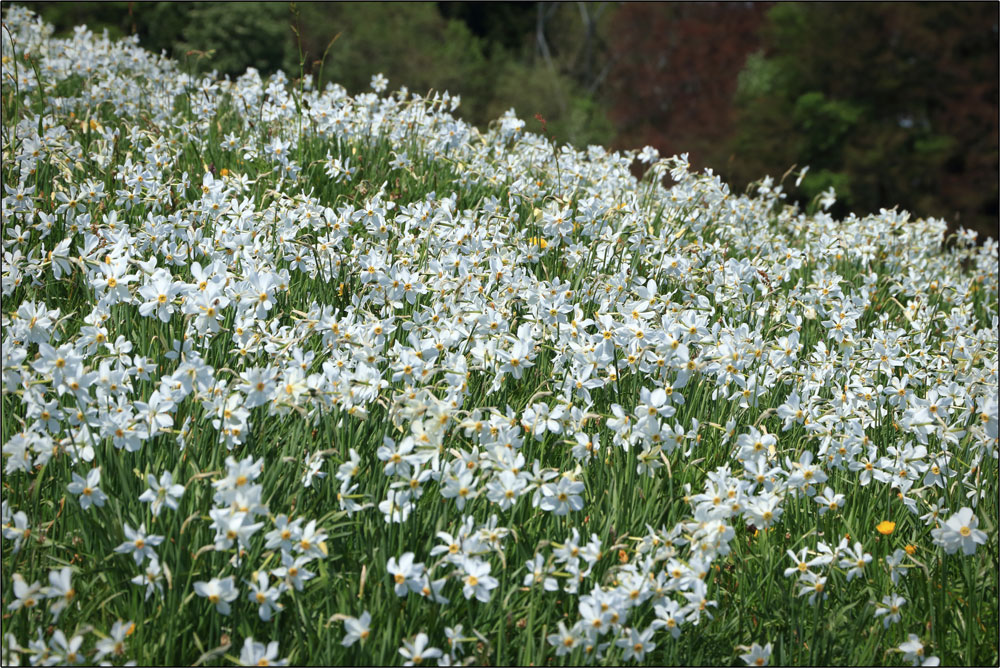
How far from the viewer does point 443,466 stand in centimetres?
248

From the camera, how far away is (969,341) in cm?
436

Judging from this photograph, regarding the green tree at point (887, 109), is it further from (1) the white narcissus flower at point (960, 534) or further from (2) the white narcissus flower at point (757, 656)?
(2) the white narcissus flower at point (757, 656)

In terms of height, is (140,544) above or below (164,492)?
below

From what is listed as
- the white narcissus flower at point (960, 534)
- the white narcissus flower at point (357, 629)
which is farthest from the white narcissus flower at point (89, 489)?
the white narcissus flower at point (960, 534)

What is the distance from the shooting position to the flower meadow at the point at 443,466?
7.25ft

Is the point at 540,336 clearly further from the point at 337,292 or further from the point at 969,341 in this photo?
the point at 969,341

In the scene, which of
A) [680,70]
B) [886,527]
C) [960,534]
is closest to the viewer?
[960,534]

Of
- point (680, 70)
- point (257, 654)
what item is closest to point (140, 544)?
point (257, 654)

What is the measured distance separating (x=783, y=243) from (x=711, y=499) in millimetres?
4291

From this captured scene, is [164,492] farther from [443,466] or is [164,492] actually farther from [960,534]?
[960,534]

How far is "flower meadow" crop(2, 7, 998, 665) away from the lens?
2209mm

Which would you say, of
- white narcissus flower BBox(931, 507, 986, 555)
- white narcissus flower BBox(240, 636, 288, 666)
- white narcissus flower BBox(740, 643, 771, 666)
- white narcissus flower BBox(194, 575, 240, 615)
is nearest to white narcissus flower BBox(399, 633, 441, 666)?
white narcissus flower BBox(240, 636, 288, 666)

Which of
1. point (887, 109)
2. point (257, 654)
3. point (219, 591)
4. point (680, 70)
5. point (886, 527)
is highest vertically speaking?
point (680, 70)

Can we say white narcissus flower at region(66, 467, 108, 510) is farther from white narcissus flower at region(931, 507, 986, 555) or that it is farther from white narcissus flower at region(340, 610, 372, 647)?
white narcissus flower at region(931, 507, 986, 555)
